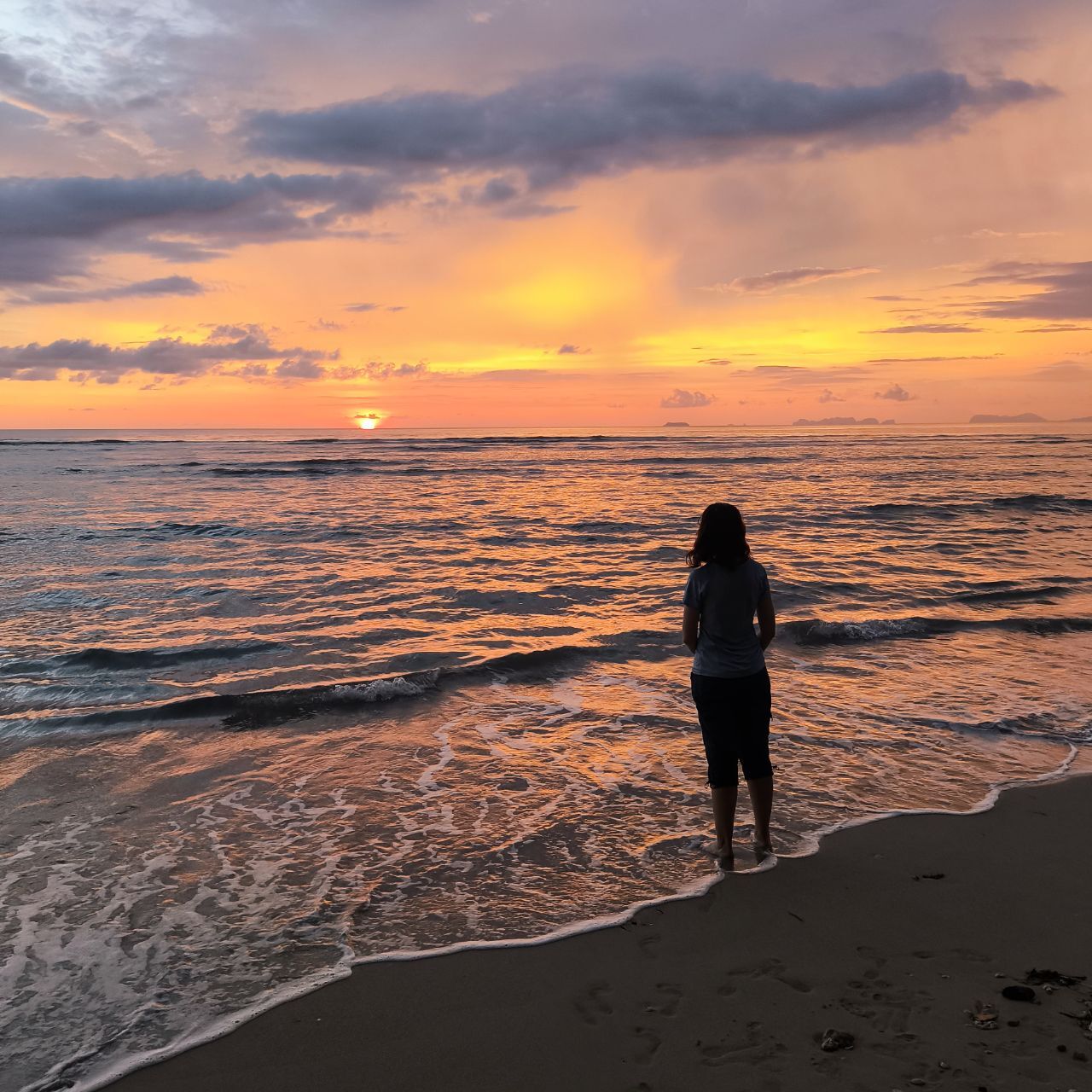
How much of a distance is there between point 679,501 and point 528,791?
2650cm

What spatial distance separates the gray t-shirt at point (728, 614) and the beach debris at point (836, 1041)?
2.24 m

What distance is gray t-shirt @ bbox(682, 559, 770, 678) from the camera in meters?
5.35

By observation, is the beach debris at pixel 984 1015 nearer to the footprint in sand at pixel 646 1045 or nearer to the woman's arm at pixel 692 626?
the footprint in sand at pixel 646 1045

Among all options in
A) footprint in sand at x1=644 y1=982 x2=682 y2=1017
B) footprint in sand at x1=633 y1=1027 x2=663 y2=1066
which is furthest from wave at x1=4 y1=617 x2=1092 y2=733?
footprint in sand at x1=633 y1=1027 x2=663 y2=1066

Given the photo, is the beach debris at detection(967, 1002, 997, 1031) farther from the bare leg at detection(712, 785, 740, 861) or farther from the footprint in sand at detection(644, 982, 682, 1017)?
the bare leg at detection(712, 785, 740, 861)

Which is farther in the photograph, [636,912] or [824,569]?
[824,569]

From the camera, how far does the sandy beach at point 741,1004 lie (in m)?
3.35

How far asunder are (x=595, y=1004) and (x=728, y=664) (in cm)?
229

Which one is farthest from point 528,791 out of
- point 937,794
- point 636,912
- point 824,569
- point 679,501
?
point 679,501

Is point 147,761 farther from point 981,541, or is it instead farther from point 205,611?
point 981,541

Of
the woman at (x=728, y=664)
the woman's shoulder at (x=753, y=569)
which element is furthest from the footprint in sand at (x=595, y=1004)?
the woman's shoulder at (x=753, y=569)

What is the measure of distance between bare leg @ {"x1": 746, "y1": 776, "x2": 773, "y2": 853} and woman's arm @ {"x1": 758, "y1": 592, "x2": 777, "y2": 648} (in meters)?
0.94

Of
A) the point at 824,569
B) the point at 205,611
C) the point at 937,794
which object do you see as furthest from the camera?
the point at 824,569

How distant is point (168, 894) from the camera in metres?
5.03
